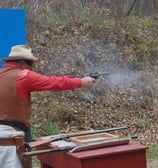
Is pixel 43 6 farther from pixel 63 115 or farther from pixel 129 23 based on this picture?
pixel 63 115

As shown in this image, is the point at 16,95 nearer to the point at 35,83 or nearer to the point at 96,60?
the point at 35,83

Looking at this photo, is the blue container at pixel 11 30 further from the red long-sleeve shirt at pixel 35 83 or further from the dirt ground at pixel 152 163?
the dirt ground at pixel 152 163

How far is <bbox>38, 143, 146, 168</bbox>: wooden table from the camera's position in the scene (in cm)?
410

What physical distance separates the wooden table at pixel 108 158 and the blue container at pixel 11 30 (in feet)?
9.58

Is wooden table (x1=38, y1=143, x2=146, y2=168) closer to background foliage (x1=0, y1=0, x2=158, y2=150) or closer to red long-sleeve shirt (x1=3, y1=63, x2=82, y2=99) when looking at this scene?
red long-sleeve shirt (x1=3, y1=63, x2=82, y2=99)

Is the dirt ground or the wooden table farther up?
the wooden table

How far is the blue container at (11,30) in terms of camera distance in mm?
6887

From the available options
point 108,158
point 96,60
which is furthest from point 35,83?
point 96,60

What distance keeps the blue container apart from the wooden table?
292cm

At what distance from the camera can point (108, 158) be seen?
4184mm

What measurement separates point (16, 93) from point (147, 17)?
1119 cm

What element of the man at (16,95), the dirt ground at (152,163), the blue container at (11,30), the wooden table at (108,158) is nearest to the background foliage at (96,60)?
the dirt ground at (152,163)

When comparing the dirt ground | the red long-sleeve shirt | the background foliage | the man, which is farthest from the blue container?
the dirt ground

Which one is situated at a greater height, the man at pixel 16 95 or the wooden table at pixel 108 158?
the man at pixel 16 95
